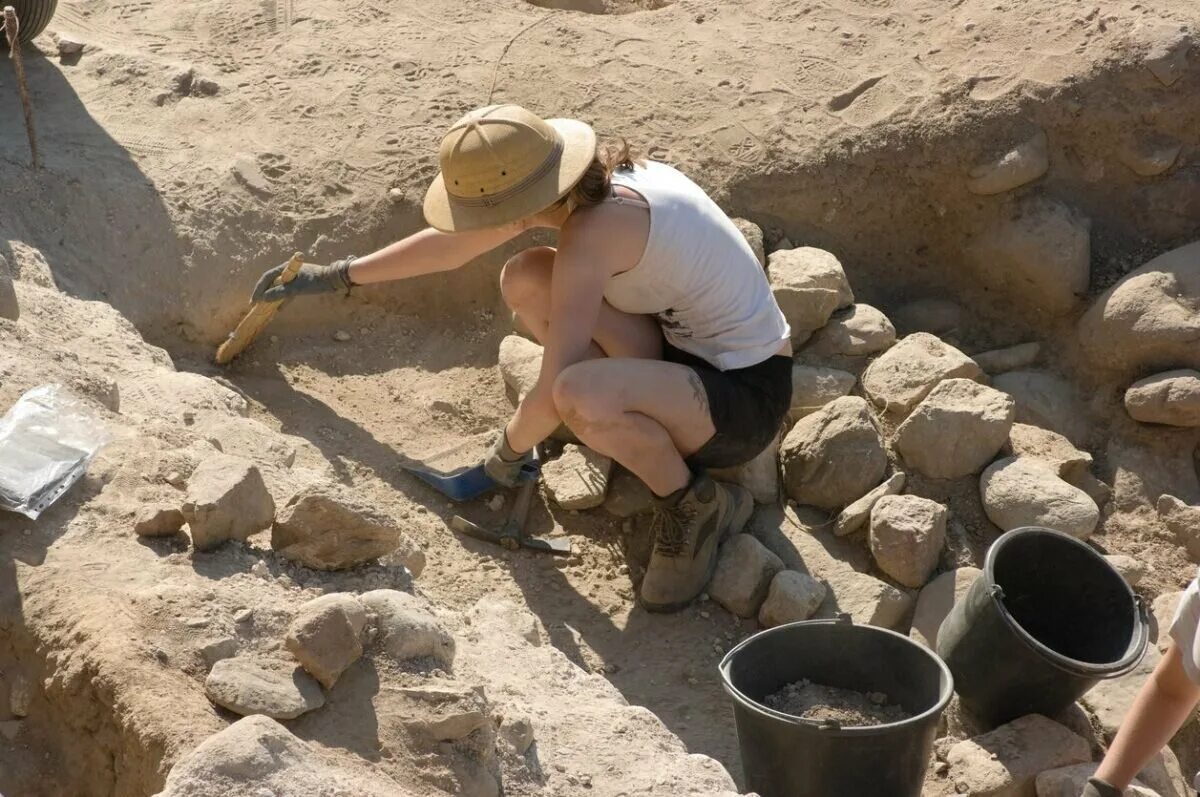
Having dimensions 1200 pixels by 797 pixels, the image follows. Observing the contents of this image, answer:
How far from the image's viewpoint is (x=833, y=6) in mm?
5645

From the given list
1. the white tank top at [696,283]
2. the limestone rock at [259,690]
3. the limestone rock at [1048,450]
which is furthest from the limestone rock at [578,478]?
the limestone rock at [259,690]

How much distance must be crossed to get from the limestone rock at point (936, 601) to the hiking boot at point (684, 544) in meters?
0.62

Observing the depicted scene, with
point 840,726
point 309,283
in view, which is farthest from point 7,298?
point 840,726

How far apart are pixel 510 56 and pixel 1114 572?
3107 mm

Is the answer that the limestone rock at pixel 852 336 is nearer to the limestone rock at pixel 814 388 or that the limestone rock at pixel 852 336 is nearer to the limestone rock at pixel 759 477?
the limestone rock at pixel 814 388

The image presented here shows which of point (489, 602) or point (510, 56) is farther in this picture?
point (510, 56)

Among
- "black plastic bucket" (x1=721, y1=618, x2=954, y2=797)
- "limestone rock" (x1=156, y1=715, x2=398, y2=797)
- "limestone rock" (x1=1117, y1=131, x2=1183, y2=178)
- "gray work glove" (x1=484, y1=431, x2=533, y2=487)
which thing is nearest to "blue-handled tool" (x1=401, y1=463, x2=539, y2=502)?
"gray work glove" (x1=484, y1=431, x2=533, y2=487)

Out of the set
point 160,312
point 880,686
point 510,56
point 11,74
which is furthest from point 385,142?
point 880,686

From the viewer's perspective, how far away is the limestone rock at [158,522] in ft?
9.41

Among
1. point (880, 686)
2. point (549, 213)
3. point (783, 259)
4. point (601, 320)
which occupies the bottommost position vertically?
point (880, 686)

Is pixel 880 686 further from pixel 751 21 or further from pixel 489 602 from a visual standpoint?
pixel 751 21

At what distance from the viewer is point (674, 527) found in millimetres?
3836

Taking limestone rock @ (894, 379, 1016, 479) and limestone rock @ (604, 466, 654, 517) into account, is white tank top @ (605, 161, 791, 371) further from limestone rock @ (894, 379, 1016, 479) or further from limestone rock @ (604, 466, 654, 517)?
limestone rock @ (894, 379, 1016, 479)

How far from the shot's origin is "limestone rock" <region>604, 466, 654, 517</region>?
4.12m
